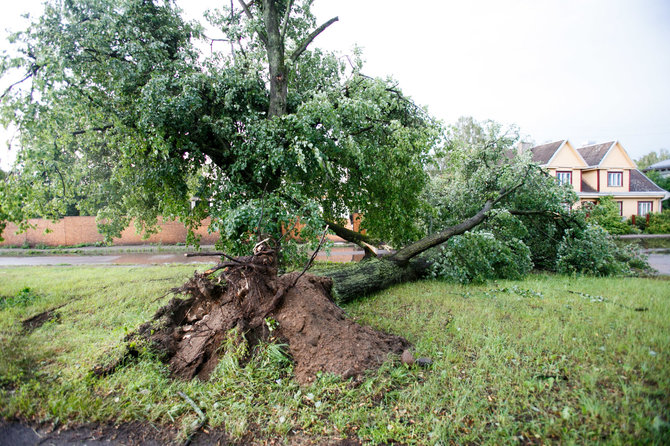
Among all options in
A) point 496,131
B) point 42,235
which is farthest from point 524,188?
point 42,235

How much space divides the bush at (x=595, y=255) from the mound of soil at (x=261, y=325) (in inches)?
213

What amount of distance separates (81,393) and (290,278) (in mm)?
2130

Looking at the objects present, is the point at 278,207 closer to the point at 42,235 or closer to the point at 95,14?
the point at 95,14

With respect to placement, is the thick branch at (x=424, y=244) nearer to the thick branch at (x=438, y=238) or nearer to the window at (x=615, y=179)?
the thick branch at (x=438, y=238)

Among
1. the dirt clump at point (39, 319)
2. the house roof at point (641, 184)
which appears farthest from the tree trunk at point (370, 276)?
the house roof at point (641, 184)

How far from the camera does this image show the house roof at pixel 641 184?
22.1 metres

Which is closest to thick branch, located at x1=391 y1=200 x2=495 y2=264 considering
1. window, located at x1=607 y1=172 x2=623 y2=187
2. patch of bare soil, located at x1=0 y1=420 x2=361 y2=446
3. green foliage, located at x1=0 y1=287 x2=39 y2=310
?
patch of bare soil, located at x1=0 y1=420 x2=361 y2=446

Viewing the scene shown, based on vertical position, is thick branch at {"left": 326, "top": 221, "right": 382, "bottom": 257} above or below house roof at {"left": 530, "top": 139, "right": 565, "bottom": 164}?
below

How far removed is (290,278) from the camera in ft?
13.1

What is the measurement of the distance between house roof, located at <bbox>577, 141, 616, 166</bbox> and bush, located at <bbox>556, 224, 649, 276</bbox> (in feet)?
60.9

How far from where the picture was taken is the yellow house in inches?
850

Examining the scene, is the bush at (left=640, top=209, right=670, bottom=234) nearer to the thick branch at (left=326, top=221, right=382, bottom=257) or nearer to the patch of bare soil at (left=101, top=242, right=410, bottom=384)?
the thick branch at (left=326, top=221, right=382, bottom=257)

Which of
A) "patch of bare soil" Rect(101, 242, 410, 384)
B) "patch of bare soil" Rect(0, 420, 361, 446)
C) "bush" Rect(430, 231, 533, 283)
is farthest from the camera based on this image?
"bush" Rect(430, 231, 533, 283)

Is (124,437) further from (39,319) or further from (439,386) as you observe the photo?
(39,319)
